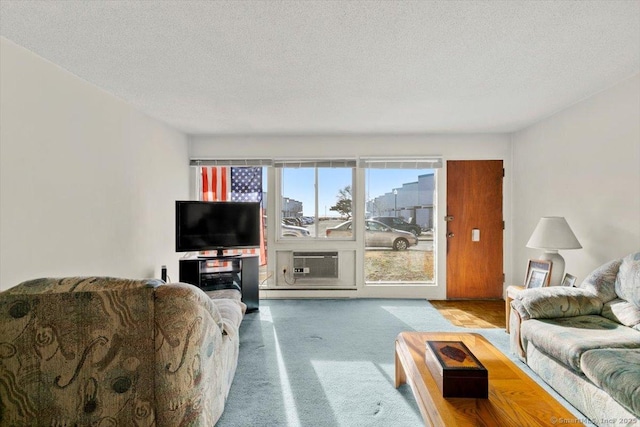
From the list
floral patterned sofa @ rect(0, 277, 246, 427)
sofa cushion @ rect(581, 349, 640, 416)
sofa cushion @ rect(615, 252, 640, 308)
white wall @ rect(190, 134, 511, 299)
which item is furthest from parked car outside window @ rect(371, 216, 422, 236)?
floral patterned sofa @ rect(0, 277, 246, 427)

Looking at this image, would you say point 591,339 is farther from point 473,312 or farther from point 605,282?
point 473,312

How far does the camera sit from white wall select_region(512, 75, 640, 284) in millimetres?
2602

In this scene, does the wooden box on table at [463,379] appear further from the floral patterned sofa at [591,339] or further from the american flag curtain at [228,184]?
the american flag curtain at [228,184]

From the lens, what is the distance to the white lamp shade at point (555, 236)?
2902 millimetres

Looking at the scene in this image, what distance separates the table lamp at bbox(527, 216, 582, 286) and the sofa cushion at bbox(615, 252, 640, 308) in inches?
20.3

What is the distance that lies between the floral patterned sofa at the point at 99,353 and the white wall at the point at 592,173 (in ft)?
11.0

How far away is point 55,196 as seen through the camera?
7.53 ft

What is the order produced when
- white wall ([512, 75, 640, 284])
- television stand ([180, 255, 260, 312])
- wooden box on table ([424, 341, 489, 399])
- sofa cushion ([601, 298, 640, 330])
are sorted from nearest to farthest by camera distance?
wooden box on table ([424, 341, 489, 399])
sofa cushion ([601, 298, 640, 330])
white wall ([512, 75, 640, 284])
television stand ([180, 255, 260, 312])

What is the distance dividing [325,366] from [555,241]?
7.79ft

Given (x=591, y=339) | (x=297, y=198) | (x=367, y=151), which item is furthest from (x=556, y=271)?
(x=297, y=198)

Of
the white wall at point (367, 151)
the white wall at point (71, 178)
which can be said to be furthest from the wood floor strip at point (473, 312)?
the white wall at point (71, 178)

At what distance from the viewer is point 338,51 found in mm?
2127

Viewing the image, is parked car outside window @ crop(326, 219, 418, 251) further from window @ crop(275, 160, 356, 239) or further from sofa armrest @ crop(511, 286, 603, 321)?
sofa armrest @ crop(511, 286, 603, 321)

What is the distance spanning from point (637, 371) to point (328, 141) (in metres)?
3.72
